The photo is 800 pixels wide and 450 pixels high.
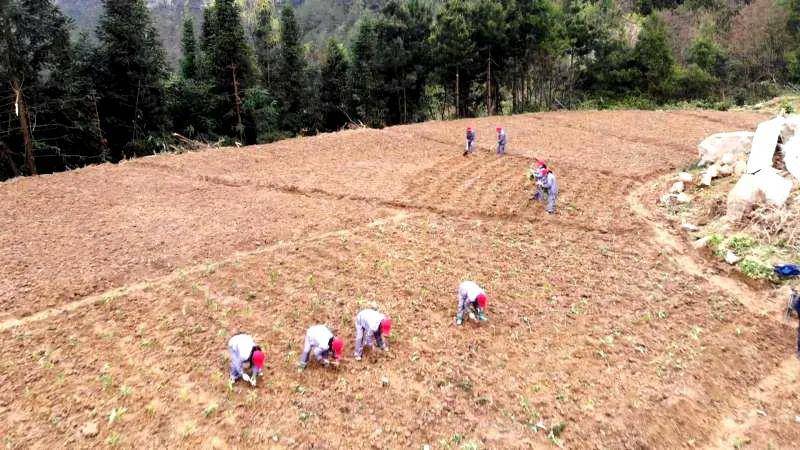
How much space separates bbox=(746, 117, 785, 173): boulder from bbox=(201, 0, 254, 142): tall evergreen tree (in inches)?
1010

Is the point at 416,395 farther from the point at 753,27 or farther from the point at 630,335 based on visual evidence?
the point at 753,27

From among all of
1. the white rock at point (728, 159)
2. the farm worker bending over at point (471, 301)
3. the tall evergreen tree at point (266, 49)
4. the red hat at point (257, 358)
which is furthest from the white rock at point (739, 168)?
the tall evergreen tree at point (266, 49)

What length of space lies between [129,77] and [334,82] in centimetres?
1463

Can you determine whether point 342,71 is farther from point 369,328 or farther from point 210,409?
point 210,409

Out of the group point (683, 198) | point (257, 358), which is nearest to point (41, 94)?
point (257, 358)

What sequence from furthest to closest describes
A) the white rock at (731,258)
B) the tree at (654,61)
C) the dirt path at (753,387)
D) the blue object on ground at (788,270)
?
1. the tree at (654,61)
2. the white rock at (731,258)
3. the blue object on ground at (788,270)
4. the dirt path at (753,387)

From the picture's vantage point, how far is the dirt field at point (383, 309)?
7.36 m

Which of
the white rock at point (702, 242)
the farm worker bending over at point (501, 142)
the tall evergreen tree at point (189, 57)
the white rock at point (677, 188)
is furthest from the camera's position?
the tall evergreen tree at point (189, 57)

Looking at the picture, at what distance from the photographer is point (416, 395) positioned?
790 cm

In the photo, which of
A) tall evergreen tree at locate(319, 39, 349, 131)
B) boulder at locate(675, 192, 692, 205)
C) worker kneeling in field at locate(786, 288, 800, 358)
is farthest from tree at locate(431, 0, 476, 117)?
worker kneeling in field at locate(786, 288, 800, 358)

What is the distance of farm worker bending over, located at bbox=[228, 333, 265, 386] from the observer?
7.68 meters

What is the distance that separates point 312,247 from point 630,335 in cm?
691

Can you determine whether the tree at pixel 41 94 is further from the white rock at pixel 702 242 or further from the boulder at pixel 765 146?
the boulder at pixel 765 146

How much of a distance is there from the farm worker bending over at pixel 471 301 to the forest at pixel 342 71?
19101 mm
